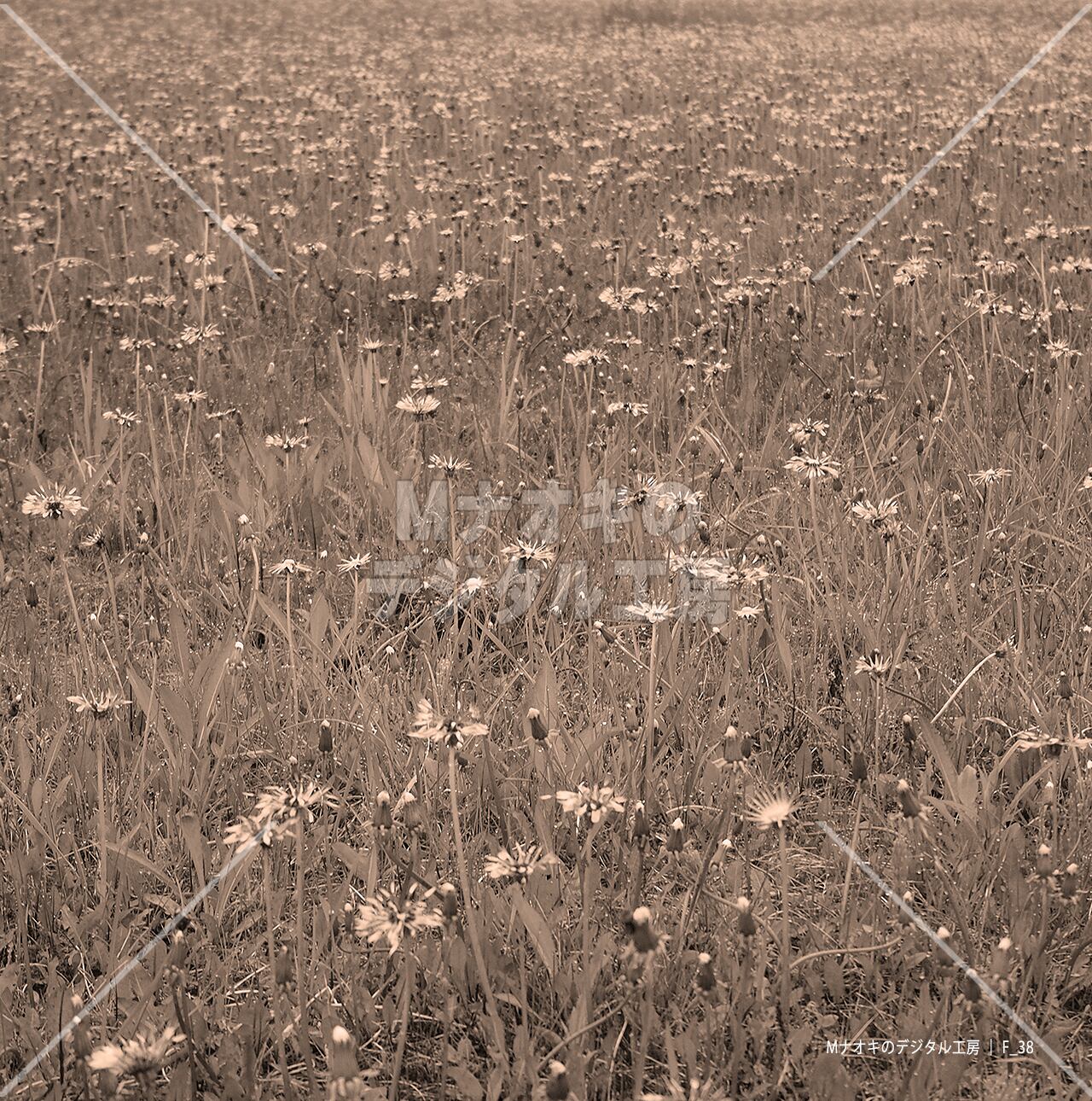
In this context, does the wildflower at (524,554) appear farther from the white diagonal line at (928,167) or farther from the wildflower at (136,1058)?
the white diagonal line at (928,167)

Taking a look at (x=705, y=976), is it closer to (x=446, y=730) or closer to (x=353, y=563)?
(x=446, y=730)

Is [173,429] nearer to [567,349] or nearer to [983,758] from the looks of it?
[567,349]

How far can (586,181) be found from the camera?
6672 millimetres

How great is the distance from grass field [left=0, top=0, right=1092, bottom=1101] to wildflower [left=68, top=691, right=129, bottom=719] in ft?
0.11

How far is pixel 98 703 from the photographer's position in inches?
89.1

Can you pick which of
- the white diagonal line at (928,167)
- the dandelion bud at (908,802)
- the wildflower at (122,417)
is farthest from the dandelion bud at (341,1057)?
the white diagonal line at (928,167)

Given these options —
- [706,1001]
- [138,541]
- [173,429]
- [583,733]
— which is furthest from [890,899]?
[173,429]

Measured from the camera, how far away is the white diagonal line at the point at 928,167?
17.6ft

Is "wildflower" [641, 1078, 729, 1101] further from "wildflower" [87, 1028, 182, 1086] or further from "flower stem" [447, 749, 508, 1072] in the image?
"wildflower" [87, 1028, 182, 1086]

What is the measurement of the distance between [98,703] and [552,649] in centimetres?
109

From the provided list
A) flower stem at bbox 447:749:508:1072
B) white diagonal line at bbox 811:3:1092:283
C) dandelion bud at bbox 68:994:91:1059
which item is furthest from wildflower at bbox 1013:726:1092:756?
white diagonal line at bbox 811:3:1092:283

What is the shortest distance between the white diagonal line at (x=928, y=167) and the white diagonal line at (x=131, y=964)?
3.78 metres

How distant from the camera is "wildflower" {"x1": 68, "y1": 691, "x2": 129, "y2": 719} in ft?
7.21

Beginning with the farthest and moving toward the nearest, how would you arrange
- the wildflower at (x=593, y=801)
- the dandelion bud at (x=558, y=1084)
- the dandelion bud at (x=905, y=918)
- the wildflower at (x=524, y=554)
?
the wildflower at (x=524, y=554)
the dandelion bud at (x=905, y=918)
the wildflower at (x=593, y=801)
the dandelion bud at (x=558, y=1084)
